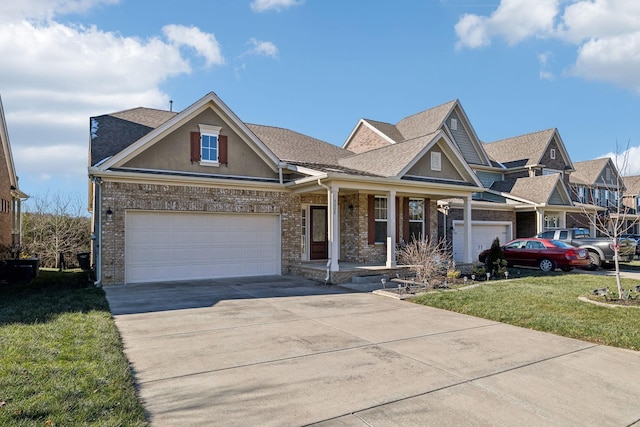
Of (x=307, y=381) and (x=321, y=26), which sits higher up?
(x=321, y=26)

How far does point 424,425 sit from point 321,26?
12632 mm

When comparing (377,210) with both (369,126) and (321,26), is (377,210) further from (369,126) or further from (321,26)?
(369,126)

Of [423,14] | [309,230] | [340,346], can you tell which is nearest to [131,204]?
[309,230]

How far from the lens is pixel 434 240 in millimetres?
18234

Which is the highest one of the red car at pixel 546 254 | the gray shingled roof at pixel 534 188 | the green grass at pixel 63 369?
the gray shingled roof at pixel 534 188

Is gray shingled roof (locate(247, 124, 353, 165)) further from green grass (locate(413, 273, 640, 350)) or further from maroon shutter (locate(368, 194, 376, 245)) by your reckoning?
green grass (locate(413, 273, 640, 350))

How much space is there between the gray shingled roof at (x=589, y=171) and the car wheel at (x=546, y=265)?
19.9 metres

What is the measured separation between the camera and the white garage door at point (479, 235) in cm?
2030

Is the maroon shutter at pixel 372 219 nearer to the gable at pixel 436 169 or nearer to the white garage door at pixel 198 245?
the gable at pixel 436 169

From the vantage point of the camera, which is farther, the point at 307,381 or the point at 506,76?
the point at 506,76

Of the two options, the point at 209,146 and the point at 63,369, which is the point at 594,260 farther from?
the point at 63,369

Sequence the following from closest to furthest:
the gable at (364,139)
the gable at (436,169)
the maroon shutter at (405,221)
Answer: the gable at (436,169) → the maroon shutter at (405,221) → the gable at (364,139)

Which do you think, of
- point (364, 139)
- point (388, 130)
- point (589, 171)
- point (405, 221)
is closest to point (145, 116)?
point (405, 221)

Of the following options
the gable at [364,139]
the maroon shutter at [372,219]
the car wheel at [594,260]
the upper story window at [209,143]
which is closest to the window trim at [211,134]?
the upper story window at [209,143]
